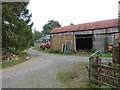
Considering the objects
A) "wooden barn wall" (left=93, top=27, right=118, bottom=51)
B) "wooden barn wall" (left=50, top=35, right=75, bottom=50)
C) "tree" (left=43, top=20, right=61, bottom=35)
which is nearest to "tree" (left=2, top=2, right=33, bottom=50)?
"wooden barn wall" (left=50, top=35, right=75, bottom=50)

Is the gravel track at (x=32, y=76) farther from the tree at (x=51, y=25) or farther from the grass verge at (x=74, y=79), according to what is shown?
the tree at (x=51, y=25)

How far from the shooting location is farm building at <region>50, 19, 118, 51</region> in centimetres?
1091

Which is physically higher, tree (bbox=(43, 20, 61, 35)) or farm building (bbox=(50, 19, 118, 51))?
tree (bbox=(43, 20, 61, 35))

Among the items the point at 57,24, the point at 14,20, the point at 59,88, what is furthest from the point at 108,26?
the point at 57,24

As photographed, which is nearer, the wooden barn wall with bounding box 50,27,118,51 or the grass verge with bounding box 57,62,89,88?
the grass verge with bounding box 57,62,89,88

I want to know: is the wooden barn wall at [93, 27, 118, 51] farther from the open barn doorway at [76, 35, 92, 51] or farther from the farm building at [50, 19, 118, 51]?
the open barn doorway at [76, 35, 92, 51]

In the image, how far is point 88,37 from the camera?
625 inches

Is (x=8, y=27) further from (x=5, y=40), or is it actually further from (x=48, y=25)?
(x=48, y=25)

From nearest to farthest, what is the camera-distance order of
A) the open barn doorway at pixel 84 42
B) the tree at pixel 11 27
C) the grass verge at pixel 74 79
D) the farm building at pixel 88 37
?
the grass verge at pixel 74 79
the tree at pixel 11 27
the farm building at pixel 88 37
the open barn doorway at pixel 84 42

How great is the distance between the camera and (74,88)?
115 inches

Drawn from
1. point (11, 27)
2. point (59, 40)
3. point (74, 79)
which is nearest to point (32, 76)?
point (74, 79)

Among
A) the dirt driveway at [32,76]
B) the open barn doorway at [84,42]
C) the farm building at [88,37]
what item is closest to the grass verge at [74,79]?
the dirt driveway at [32,76]

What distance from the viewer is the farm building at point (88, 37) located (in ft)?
35.8

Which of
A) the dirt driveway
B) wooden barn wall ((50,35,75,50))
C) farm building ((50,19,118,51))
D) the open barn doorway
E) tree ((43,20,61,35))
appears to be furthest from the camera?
tree ((43,20,61,35))
